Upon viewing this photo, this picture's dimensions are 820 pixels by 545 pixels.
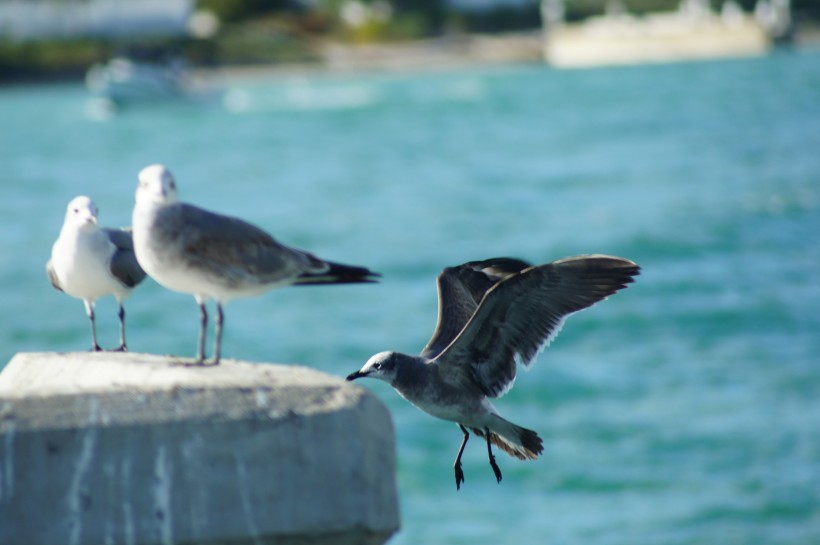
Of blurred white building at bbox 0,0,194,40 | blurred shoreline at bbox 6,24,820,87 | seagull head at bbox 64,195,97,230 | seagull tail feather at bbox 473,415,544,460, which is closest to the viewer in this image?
seagull head at bbox 64,195,97,230

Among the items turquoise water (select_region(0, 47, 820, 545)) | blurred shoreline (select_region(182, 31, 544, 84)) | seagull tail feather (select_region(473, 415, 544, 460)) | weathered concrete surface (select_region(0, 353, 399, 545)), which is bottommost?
turquoise water (select_region(0, 47, 820, 545))

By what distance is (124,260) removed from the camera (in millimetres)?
4730

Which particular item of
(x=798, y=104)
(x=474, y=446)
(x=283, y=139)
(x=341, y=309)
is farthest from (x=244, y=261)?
(x=798, y=104)

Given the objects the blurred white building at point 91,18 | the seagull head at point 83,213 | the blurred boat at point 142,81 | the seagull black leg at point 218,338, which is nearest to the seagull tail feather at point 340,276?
the seagull black leg at point 218,338

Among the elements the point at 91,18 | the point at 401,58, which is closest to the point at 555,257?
the point at 401,58

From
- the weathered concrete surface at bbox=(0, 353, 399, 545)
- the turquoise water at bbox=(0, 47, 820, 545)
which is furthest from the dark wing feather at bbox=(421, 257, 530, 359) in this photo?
the turquoise water at bbox=(0, 47, 820, 545)

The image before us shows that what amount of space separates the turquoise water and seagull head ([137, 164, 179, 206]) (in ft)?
35.8

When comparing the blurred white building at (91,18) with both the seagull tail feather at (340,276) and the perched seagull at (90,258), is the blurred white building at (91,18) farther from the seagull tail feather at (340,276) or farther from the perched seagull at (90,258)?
the seagull tail feather at (340,276)

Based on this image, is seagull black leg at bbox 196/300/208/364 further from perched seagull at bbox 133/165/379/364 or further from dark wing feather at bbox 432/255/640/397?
dark wing feather at bbox 432/255/640/397

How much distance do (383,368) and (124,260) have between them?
91 centimetres

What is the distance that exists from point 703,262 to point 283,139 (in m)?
32.0

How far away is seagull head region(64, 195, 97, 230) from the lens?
181 inches

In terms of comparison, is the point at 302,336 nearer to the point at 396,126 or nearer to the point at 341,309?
the point at 341,309

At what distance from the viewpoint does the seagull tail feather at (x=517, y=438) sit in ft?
17.2
